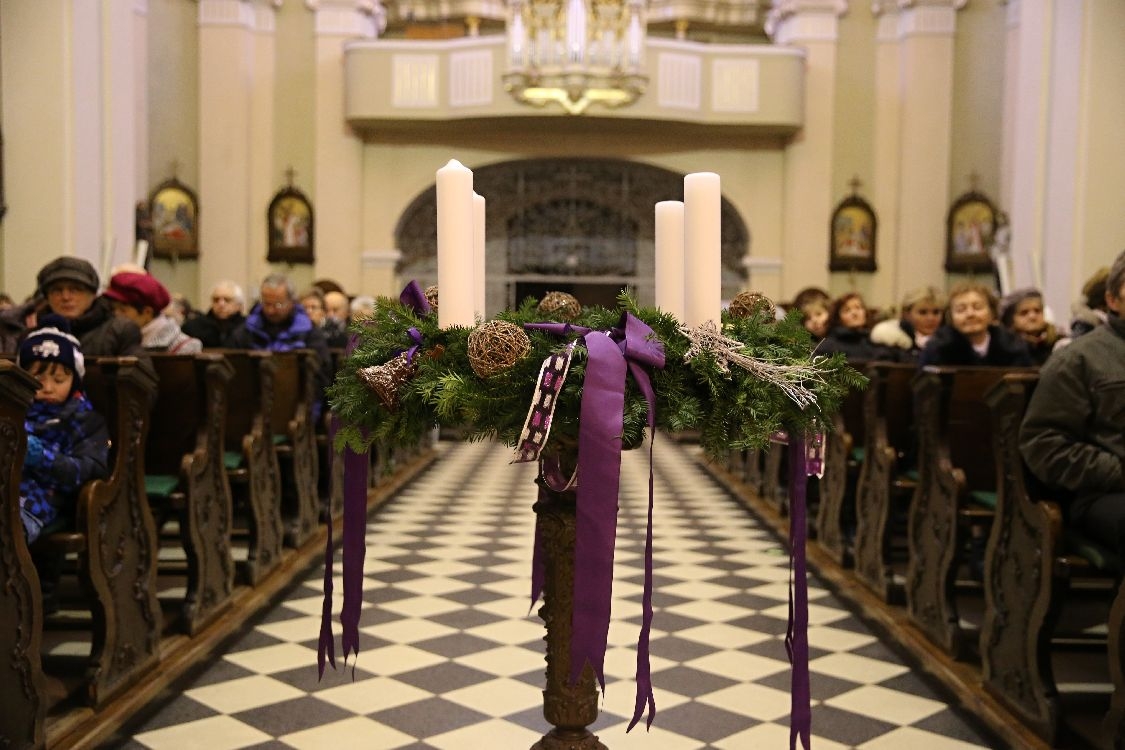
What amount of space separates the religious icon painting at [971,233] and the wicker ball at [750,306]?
15.0m

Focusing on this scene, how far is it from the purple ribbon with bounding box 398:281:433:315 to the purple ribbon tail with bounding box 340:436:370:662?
0.31 meters

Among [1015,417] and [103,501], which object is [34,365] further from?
[1015,417]

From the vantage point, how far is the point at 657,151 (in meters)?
17.2

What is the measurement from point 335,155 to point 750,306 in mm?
15243

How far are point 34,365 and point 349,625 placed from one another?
2168mm

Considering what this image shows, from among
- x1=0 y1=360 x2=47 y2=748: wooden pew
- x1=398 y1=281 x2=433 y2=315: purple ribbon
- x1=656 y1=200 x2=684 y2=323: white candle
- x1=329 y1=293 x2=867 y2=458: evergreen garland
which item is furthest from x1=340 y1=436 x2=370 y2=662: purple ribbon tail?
x1=0 y1=360 x2=47 y2=748: wooden pew

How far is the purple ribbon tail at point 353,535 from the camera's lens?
2297 mm

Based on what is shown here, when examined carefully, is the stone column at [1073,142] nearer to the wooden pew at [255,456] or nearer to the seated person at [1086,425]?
the seated person at [1086,425]

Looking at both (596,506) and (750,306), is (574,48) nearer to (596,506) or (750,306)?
(750,306)

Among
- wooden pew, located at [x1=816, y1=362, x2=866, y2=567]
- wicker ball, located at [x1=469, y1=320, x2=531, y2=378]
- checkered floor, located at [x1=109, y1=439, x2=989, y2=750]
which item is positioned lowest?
→ checkered floor, located at [x1=109, y1=439, x2=989, y2=750]

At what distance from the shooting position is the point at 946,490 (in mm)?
4781

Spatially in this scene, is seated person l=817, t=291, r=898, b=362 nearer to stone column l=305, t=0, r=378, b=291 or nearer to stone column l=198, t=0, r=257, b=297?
stone column l=305, t=0, r=378, b=291

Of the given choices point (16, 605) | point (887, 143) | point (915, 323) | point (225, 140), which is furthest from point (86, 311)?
point (887, 143)

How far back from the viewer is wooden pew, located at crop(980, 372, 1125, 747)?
3.69 meters
